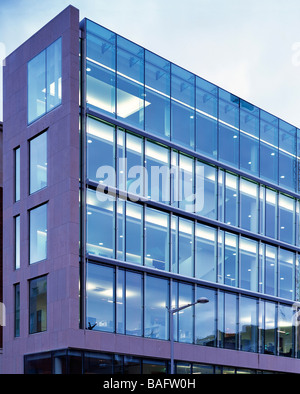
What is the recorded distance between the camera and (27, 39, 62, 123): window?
32969 millimetres

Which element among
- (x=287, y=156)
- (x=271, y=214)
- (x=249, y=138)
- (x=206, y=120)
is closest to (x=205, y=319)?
(x=271, y=214)

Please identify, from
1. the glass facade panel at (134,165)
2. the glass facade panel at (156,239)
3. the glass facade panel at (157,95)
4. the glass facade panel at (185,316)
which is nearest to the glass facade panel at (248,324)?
the glass facade panel at (185,316)

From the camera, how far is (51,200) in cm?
3212

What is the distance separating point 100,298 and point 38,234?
15.4 feet

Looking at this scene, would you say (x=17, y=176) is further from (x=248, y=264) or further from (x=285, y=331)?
(x=285, y=331)

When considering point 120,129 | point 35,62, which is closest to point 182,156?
point 120,129

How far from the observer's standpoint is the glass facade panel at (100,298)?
30.9 metres

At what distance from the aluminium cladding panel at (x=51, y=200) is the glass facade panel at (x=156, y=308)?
4809 millimetres

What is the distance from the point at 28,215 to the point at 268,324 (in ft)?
55.9

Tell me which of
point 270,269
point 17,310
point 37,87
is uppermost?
point 37,87

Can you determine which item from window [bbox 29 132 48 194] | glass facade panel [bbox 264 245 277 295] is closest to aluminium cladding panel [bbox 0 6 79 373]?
window [bbox 29 132 48 194]

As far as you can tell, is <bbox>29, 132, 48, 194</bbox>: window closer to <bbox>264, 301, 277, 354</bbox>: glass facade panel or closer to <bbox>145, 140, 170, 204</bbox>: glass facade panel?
<bbox>145, 140, 170, 204</bbox>: glass facade panel

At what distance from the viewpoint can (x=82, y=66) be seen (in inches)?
1292

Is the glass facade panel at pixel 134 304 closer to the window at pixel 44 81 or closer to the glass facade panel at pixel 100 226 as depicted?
the glass facade panel at pixel 100 226
